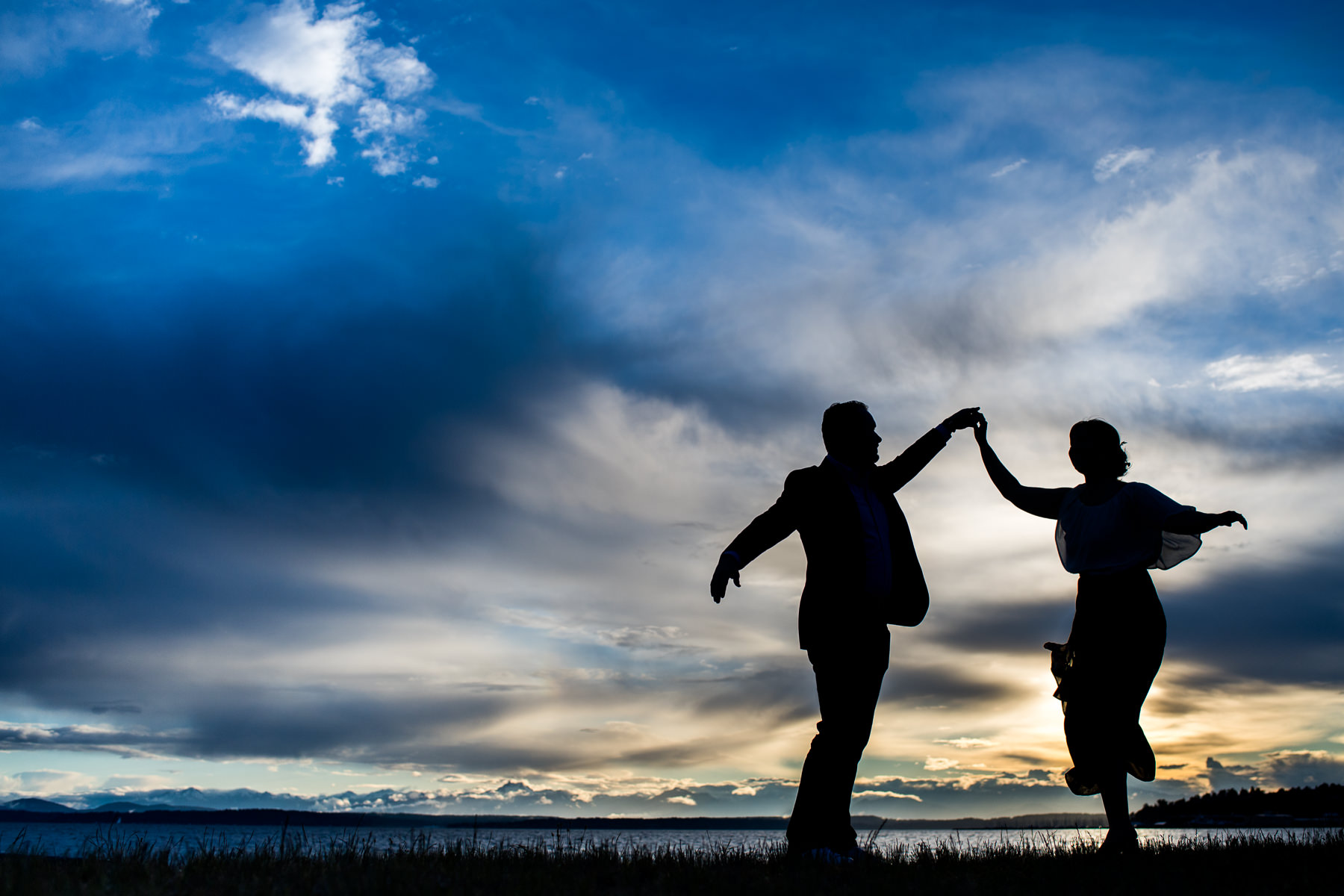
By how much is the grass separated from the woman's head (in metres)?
2.50

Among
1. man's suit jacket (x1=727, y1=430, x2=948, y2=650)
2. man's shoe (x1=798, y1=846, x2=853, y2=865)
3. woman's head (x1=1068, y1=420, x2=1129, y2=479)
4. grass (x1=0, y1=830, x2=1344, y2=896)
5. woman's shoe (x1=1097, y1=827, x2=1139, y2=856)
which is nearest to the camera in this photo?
grass (x1=0, y1=830, x2=1344, y2=896)

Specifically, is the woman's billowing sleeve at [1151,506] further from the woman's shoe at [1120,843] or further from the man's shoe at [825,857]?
the man's shoe at [825,857]

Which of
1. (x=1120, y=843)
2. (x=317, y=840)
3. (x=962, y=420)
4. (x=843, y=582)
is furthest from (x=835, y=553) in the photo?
(x=317, y=840)

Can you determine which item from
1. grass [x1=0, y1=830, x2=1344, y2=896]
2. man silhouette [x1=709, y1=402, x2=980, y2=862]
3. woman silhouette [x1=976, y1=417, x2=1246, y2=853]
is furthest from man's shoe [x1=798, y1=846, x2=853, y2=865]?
woman silhouette [x1=976, y1=417, x2=1246, y2=853]

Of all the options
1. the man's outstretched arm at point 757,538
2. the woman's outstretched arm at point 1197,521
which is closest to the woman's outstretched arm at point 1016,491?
the woman's outstretched arm at point 1197,521

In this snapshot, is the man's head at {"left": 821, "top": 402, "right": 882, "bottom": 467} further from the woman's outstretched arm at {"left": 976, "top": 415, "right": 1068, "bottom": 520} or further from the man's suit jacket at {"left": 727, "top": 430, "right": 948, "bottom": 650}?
the woman's outstretched arm at {"left": 976, "top": 415, "right": 1068, "bottom": 520}

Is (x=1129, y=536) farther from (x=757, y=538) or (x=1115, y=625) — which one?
(x=757, y=538)

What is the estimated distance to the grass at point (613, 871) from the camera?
11.8 feet

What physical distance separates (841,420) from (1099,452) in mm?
1848

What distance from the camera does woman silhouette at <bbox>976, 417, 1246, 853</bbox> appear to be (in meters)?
5.43

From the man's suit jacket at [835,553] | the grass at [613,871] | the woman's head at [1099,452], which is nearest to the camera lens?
the grass at [613,871]

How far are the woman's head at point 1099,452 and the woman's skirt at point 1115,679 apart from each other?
2.45 feet

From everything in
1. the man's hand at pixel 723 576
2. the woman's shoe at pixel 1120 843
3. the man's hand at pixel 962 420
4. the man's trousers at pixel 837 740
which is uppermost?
the man's hand at pixel 962 420

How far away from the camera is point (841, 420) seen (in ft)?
19.5
